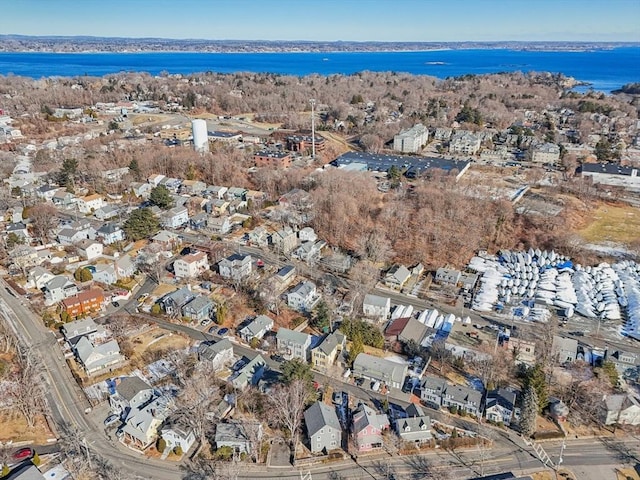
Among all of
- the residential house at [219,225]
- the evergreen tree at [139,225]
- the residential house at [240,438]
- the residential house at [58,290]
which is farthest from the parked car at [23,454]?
the residential house at [219,225]

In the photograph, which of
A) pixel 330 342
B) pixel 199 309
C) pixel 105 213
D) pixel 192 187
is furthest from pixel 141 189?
pixel 330 342

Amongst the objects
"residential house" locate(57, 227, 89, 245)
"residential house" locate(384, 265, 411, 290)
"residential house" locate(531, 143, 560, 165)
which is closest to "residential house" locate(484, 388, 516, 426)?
"residential house" locate(384, 265, 411, 290)

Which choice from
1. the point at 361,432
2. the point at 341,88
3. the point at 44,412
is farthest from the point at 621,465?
the point at 341,88

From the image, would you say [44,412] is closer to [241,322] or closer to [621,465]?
[241,322]

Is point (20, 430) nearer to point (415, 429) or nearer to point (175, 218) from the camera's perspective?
point (415, 429)

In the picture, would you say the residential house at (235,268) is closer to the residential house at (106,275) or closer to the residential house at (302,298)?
the residential house at (302,298)

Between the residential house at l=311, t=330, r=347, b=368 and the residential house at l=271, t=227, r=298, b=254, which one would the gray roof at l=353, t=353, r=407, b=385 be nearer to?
the residential house at l=311, t=330, r=347, b=368
